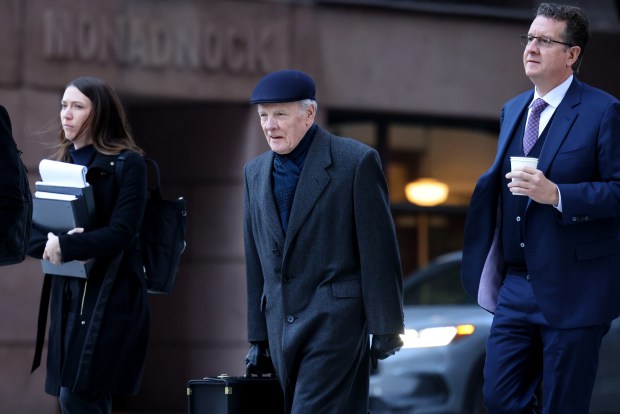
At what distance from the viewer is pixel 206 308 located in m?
13.7

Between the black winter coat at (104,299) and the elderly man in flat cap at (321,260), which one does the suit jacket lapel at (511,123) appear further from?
the black winter coat at (104,299)

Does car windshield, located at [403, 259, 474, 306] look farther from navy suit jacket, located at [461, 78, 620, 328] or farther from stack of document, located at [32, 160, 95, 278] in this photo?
navy suit jacket, located at [461, 78, 620, 328]

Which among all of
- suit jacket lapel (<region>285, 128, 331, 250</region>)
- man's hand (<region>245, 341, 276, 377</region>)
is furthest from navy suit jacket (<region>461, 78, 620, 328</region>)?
man's hand (<region>245, 341, 276, 377</region>)

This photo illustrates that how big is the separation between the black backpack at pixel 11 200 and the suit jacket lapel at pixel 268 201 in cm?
103

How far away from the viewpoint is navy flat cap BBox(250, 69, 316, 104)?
19.0ft

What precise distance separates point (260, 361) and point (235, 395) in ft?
1.03

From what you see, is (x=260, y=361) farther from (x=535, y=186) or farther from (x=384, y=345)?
(x=535, y=186)

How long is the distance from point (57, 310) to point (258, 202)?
135 cm

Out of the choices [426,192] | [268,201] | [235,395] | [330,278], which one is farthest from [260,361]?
[426,192]

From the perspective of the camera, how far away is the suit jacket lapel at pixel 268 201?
5930mm

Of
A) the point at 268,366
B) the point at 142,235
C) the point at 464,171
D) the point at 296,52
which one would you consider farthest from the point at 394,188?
the point at 268,366

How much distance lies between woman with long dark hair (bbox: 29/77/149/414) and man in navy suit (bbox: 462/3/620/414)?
1.69m

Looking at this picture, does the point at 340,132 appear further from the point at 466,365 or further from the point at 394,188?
the point at 466,365

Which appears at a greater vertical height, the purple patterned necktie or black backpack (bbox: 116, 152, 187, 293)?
the purple patterned necktie
